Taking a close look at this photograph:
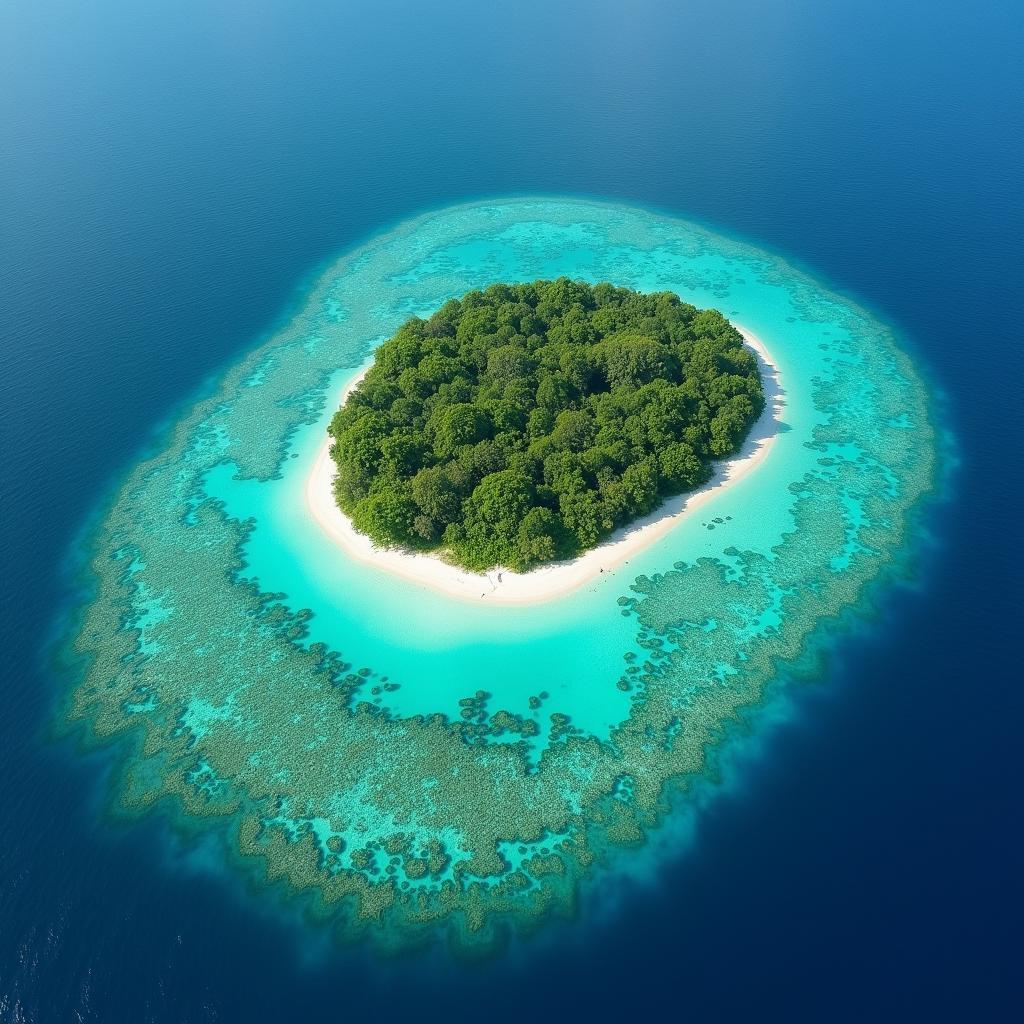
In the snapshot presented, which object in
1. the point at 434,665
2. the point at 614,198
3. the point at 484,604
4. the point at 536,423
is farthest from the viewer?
the point at 614,198

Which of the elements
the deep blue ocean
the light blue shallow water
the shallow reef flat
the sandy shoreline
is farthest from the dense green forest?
the deep blue ocean

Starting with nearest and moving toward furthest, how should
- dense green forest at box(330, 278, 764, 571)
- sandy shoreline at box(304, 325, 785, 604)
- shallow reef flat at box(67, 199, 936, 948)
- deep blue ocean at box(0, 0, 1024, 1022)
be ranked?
deep blue ocean at box(0, 0, 1024, 1022)
shallow reef flat at box(67, 199, 936, 948)
sandy shoreline at box(304, 325, 785, 604)
dense green forest at box(330, 278, 764, 571)

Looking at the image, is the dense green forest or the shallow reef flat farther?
the dense green forest

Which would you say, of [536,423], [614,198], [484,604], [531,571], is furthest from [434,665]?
[614,198]

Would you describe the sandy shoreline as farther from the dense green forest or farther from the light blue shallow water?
the dense green forest

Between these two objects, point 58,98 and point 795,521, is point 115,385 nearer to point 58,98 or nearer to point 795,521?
point 795,521

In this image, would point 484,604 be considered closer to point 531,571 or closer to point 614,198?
point 531,571

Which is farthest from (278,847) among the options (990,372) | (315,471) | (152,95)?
(152,95)
